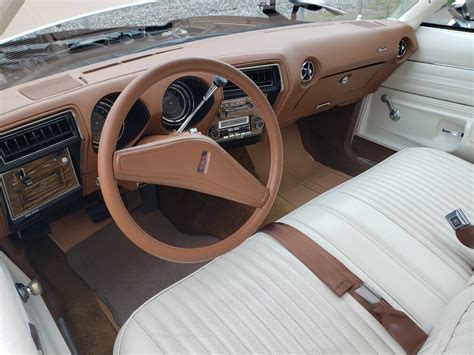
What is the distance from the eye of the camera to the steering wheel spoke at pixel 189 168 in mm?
1196

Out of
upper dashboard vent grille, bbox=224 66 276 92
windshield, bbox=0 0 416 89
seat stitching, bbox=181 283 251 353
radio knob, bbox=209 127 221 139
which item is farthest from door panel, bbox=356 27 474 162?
seat stitching, bbox=181 283 251 353

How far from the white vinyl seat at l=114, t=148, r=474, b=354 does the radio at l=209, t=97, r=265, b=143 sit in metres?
0.41

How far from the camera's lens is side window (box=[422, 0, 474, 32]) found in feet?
7.30

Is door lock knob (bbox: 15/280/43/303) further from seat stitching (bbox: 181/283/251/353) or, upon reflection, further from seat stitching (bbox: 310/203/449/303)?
seat stitching (bbox: 310/203/449/303)

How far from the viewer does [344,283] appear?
1.26 m

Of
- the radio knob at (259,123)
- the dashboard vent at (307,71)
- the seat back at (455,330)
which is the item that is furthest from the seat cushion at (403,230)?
the dashboard vent at (307,71)

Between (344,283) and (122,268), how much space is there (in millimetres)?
1187

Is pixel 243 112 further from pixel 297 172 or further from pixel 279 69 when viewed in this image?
pixel 297 172

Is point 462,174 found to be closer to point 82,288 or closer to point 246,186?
point 246,186

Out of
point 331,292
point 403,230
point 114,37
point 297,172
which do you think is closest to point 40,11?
point 114,37

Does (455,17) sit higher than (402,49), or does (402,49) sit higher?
(455,17)

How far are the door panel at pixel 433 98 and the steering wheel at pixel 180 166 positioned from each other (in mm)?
1187

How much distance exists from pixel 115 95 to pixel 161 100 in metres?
0.15

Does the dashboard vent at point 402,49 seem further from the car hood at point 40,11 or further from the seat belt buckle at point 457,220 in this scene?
the car hood at point 40,11
